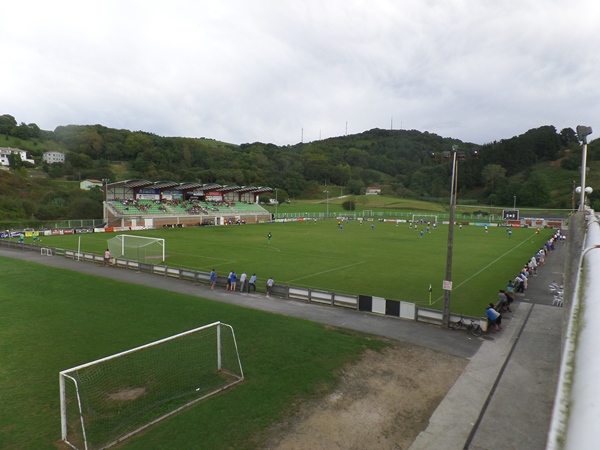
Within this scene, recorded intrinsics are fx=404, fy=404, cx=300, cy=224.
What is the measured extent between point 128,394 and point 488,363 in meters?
11.4

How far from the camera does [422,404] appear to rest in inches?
439

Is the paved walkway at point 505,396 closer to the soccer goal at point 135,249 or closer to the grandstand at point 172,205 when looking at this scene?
the soccer goal at point 135,249

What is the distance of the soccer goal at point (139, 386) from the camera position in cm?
942

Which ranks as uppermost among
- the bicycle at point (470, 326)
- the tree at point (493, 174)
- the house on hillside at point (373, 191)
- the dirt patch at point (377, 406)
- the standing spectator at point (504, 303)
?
the tree at point (493, 174)

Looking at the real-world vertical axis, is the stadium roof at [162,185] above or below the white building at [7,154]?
below

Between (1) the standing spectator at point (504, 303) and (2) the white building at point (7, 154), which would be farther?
(2) the white building at point (7, 154)

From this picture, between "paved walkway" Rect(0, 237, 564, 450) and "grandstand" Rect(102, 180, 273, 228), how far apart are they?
135ft

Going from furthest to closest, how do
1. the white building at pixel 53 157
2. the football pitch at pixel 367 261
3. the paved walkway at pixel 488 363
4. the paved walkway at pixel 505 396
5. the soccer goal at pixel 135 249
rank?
the white building at pixel 53 157 → the soccer goal at pixel 135 249 → the football pitch at pixel 367 261 → the paved walkway at pixel 488 363 → the paved walkway at pixel 505 396

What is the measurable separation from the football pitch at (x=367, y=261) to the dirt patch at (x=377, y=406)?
7.60 meters

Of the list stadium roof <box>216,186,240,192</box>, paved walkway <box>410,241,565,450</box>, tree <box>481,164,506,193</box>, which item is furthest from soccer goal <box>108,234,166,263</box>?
tree <box>481,164,506,193</box>

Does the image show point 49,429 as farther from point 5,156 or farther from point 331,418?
point 5,156

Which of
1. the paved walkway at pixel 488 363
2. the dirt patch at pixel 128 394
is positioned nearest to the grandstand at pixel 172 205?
the paved walkway at pixel 488 363

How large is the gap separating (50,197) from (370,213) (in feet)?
245

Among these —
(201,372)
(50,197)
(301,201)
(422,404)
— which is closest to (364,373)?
(422,404)
